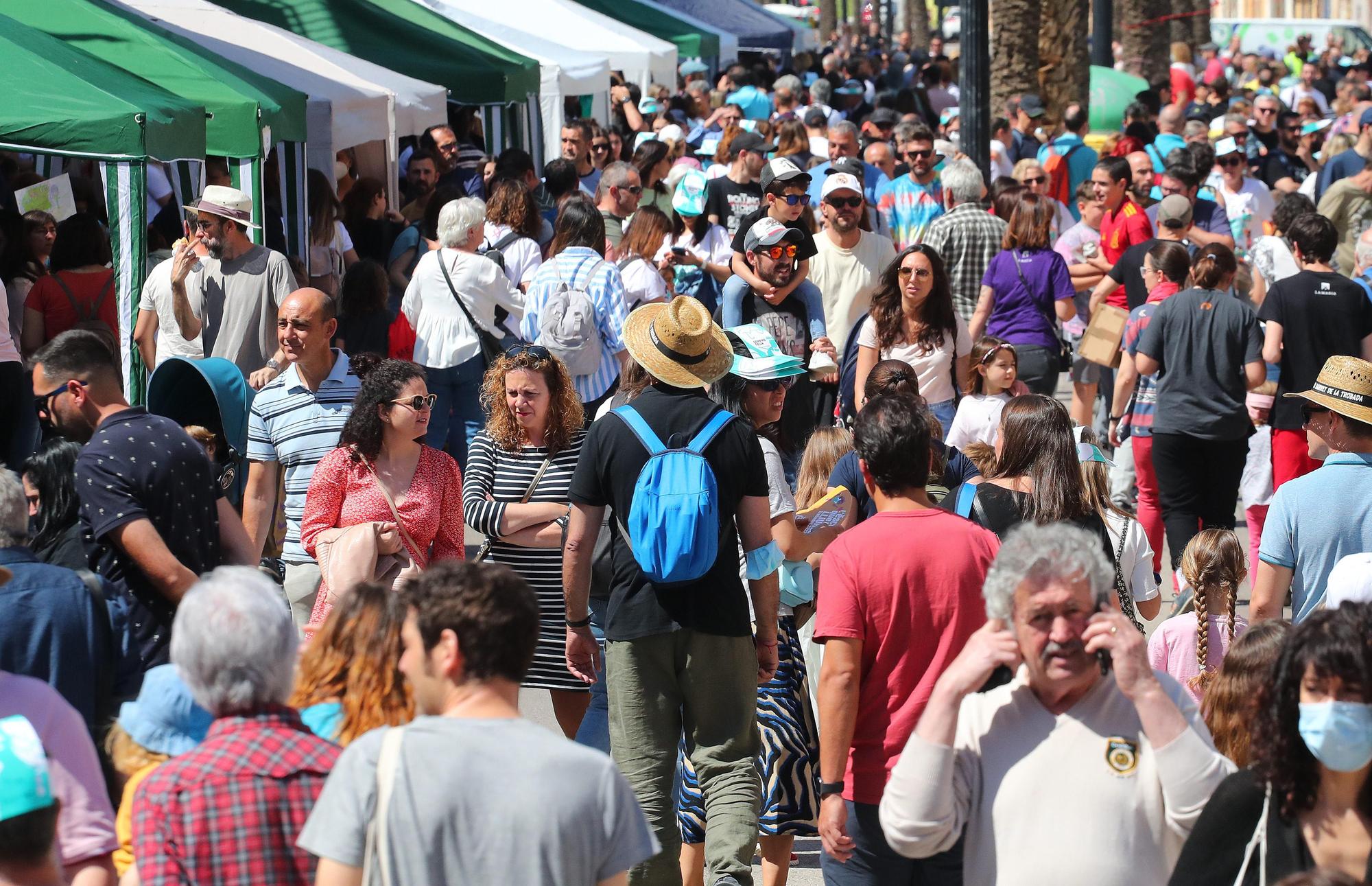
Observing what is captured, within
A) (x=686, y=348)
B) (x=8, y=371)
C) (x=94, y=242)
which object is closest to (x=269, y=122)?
(x=94, y=242)

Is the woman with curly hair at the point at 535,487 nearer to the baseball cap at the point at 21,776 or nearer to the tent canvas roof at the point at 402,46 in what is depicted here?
the baseball cap at the point at 21,776

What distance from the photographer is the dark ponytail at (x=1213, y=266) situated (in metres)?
7.75

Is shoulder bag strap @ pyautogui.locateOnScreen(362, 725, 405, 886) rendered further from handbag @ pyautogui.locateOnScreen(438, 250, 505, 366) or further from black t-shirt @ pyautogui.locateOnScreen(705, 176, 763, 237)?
black t-shirt @ pyautogui.locateOnScreen(705, 176, 763, 237)

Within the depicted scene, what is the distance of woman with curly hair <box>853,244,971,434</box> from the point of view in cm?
750

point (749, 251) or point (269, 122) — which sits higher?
point (269, 122)

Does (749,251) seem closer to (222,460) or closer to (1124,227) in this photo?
(222,460)

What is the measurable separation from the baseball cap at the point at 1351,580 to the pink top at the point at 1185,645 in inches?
22.4

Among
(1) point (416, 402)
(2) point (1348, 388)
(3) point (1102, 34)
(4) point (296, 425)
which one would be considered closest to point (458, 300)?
(4) point (296, 425)

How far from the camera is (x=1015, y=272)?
9.07 metres

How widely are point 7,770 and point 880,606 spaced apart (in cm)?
190

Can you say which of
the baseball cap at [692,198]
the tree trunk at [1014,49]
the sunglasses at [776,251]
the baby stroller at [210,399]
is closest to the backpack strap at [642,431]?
the baby stroller at [210,399]

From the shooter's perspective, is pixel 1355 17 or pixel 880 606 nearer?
pixel 880 606

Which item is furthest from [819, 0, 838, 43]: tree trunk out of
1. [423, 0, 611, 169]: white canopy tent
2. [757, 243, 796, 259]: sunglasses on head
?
[757, 243, 796, 259]: sunglasses on head

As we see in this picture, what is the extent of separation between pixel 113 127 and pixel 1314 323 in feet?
18.2
